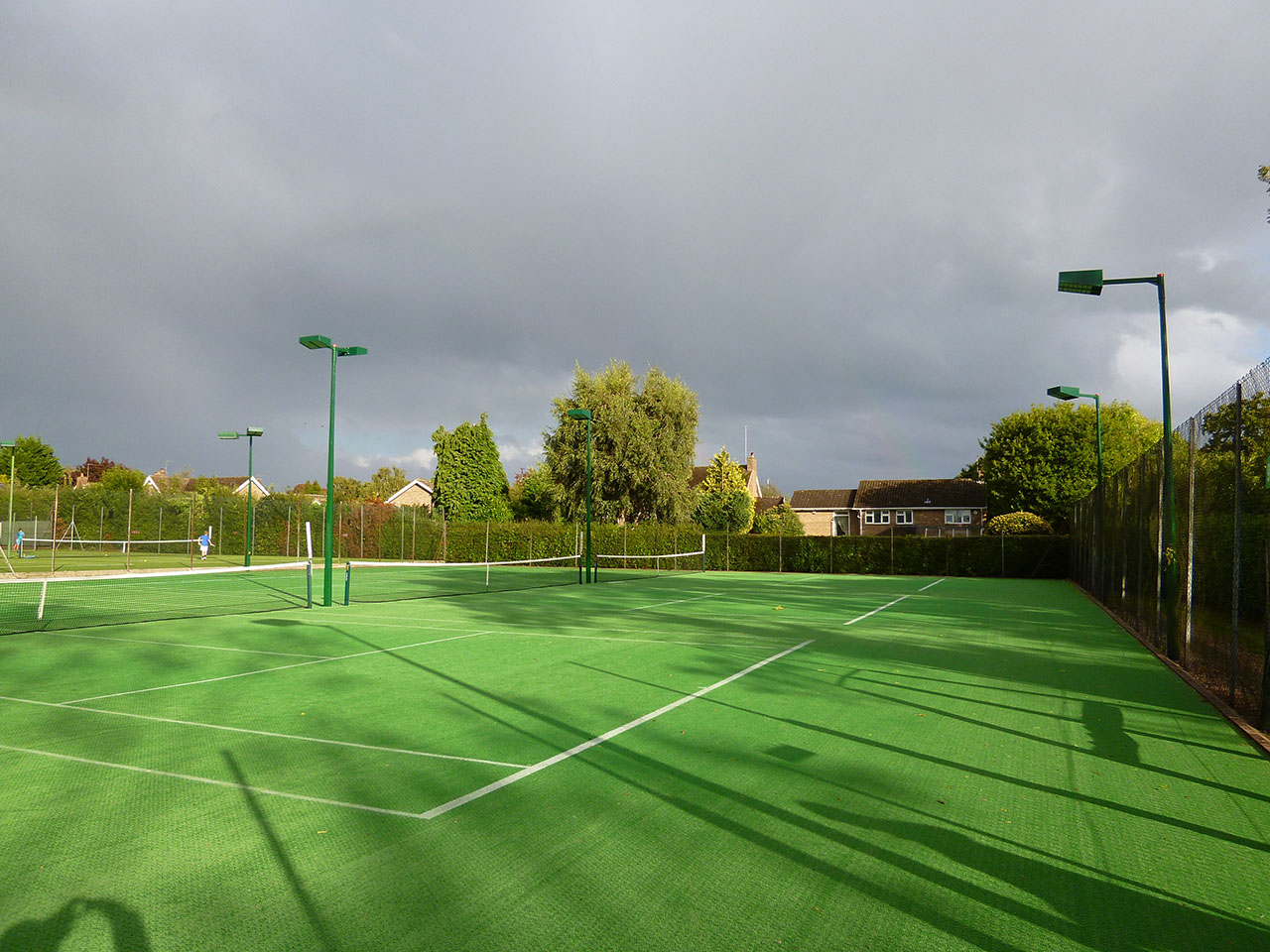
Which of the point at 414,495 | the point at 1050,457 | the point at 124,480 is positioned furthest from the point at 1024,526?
the point at 124,480

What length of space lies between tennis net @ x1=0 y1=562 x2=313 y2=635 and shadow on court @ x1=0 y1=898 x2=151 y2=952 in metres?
11.6

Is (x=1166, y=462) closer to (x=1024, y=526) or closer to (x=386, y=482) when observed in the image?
(x=1024, y=526)

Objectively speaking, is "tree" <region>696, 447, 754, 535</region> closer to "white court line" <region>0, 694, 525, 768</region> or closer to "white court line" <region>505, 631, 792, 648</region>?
"white court line" <region>505, 631, 792, 648</region>

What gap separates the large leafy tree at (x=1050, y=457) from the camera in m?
48.2

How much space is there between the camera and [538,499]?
53375mm

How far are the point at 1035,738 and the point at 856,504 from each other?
70.6 m

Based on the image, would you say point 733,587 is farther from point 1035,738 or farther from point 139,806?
point 139,806

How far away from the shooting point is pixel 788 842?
4.33m

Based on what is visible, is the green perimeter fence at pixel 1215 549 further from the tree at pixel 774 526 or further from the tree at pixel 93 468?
the tree at pixel 93 468

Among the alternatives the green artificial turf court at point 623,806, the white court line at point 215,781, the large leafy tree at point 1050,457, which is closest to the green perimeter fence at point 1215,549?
the green artificial turf court at point 623,806

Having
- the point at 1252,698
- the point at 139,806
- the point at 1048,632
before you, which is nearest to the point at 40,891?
the point at 139,806

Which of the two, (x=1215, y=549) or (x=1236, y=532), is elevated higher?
(x=1236, y=532)

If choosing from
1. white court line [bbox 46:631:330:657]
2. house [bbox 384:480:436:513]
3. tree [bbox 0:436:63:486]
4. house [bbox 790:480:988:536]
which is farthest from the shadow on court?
house [bbox 384:480:436:513]

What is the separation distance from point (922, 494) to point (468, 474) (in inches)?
1588
